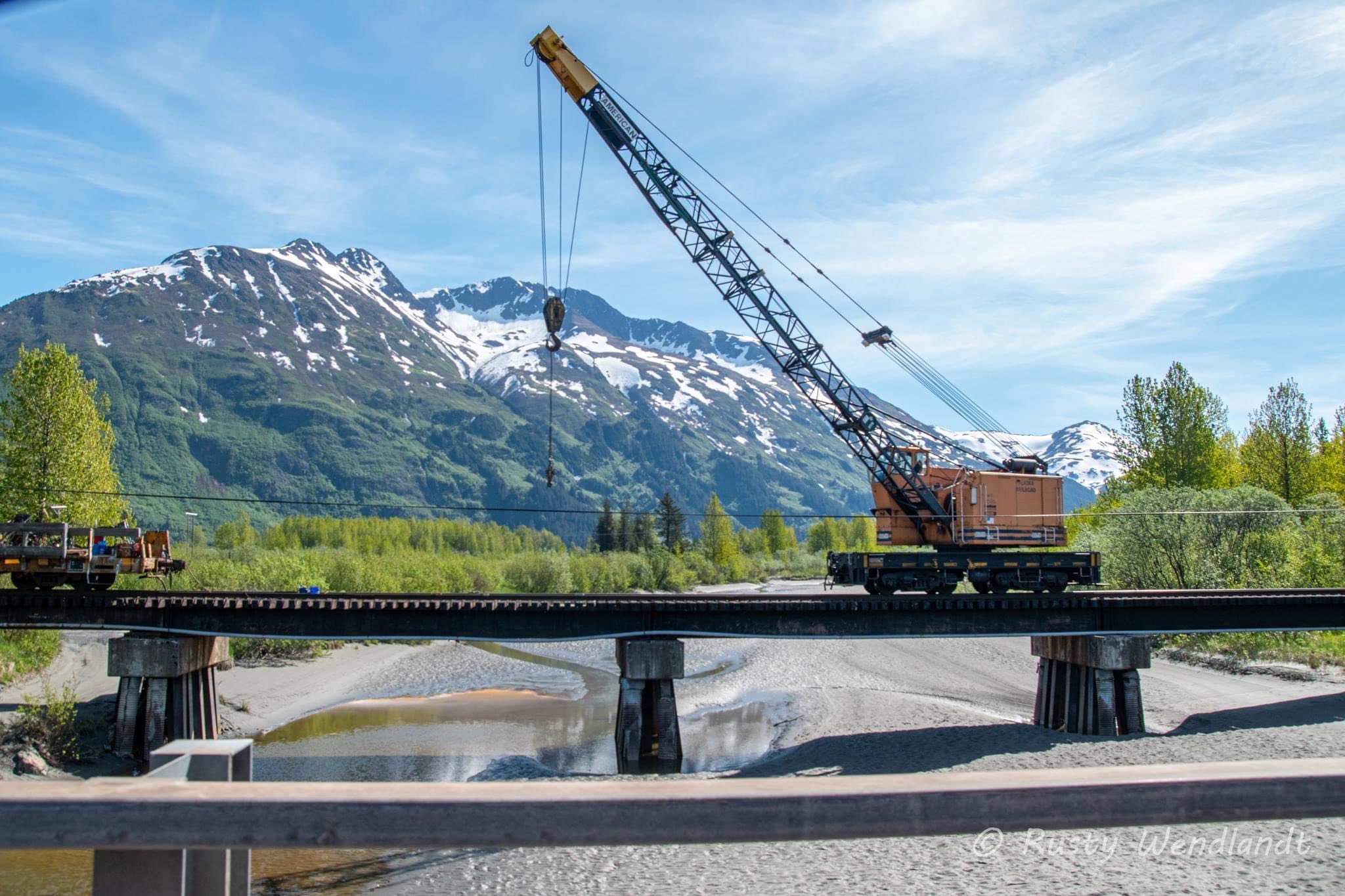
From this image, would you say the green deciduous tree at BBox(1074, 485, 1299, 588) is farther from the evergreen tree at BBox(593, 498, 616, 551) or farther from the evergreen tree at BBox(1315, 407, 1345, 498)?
the evergreen tree at BBox(593, 498, 616, 551)

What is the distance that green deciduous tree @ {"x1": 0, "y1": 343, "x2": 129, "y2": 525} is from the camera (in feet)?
173

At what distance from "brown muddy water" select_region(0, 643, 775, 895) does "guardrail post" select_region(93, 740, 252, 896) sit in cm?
1867

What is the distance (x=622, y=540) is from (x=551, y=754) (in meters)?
111

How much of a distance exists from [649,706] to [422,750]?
9333 millimetres

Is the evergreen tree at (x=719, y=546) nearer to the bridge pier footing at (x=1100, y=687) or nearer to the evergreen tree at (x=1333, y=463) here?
the evergreen tree at (x=1333, y=463)

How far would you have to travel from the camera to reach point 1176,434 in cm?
8175

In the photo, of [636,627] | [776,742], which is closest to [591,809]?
[636,627]

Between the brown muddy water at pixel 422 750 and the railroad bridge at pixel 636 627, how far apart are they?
3.41 meters

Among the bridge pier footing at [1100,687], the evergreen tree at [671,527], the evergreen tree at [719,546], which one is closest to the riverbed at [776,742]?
the bridge pier footing at [1100,687]

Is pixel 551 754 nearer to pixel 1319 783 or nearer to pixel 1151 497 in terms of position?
pixel 1319 783

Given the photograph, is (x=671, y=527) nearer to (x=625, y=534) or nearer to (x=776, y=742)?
(x=625, y=534)

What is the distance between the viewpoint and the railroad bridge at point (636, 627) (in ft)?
115

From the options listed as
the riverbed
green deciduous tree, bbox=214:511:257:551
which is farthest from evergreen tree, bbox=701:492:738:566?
green deciduous tree, bbox=214:511:257:551

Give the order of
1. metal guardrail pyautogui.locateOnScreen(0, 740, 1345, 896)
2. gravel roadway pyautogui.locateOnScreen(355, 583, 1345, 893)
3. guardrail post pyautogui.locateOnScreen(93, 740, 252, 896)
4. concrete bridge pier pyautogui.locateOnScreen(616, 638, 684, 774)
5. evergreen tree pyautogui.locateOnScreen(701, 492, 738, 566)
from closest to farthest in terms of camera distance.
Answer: metal guardrail pyautogui.locateOnScreen(0, 740, 1345, 896)
guardrail post pyautogui.locateOnScreen(93, 740, 252, 896)
gravel roadway pyautogui.locateOnScreen(355, 583, 1345, 893)
concrete bridge pier pyautogui.locateOnScreen(616, 638, 684, 774)
evergreen tree pyautogui.locateOnScreen(701, 492, 738, 566)
